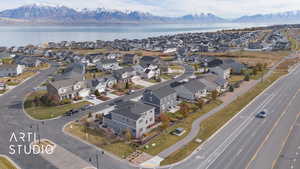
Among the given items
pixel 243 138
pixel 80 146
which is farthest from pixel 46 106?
pixel 243 138

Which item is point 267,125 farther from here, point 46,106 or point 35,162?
point 46,106

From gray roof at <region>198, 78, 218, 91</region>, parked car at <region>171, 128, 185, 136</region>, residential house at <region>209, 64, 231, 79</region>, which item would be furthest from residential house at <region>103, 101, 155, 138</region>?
residential house at <region>209, 64, 231, 79</region>

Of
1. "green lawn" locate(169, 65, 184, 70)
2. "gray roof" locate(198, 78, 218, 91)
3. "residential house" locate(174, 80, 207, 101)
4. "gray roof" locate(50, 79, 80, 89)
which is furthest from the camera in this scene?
"green lawn" locate(169, 65, 184, 70)

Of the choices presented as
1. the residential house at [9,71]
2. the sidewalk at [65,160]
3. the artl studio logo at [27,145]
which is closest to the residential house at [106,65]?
the residential house at [9,71]

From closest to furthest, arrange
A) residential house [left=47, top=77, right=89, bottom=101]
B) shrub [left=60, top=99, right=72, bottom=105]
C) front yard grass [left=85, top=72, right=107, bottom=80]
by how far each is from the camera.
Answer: shrub [left=60, top=99, right=72, bottom=105]
residential house [left=47, top=77, right=89, bottom=101]
front yard grass [left=85, top=72, right=107, bottom=80]

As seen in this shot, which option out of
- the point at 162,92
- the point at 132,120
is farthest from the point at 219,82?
the point at 132,120

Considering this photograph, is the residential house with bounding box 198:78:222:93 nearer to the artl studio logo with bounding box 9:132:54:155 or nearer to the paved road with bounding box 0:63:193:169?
the paved road with bounding box 0:63:193:169

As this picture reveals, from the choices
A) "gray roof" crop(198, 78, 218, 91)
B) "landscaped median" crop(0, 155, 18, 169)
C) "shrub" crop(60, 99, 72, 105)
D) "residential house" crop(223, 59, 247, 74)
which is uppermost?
"residential house" crop(223, 59, 247, 74)
